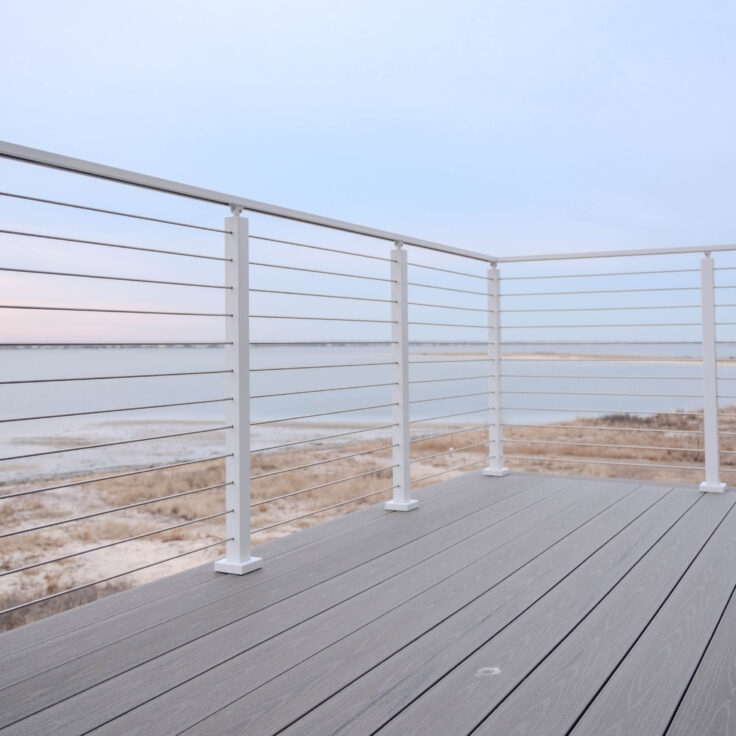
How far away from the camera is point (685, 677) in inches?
57.4

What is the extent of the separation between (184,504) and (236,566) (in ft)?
32.5

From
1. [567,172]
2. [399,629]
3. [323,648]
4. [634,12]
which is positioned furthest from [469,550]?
[567,172]

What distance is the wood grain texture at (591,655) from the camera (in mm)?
1287

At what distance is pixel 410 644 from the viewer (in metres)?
1.62

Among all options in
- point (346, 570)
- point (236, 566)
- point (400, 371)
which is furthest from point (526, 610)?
point (400, 371)

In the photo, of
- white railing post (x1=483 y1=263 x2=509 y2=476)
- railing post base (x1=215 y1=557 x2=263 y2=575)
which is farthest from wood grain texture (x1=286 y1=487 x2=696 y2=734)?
white railing post (x1=483 y1=263 x2=509 y2=476)

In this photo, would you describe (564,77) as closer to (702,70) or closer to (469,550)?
(702,70)

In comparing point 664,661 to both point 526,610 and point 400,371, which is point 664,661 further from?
→ point 400,371

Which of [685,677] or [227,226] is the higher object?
[227,226]

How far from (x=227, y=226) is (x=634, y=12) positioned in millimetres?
11304

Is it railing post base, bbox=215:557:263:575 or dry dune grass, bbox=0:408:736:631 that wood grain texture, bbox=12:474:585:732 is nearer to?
railing post base, bbox=215:557:263:575

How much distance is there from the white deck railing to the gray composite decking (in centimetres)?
16

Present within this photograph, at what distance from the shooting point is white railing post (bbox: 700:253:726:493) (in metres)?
3.38

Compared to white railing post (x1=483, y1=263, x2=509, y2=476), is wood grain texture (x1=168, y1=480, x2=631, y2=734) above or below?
below
